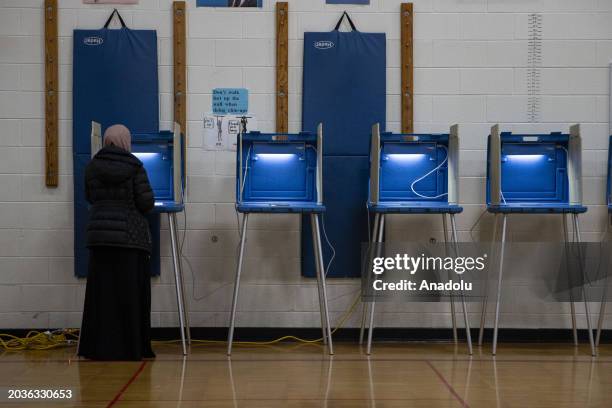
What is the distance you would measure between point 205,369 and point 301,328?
109 cm

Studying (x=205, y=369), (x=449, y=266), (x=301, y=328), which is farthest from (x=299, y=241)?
(x=205, y=369)

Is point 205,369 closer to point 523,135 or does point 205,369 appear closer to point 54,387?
point 54,387

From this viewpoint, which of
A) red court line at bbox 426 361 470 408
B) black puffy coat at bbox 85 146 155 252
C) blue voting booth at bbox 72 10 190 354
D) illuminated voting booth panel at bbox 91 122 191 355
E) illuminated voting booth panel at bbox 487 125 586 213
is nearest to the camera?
red court line at bbox 426 361 470 408

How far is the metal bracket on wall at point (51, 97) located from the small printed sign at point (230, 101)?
0.95 metres

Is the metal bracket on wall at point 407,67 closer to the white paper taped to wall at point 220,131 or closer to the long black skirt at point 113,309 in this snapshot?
the white paper taped to wall at point 220,131

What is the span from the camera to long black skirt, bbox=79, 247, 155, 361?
3934 mm

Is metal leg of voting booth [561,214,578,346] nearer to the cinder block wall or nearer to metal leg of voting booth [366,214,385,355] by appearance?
the cinder block wall

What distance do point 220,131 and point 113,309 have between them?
1.32 meters

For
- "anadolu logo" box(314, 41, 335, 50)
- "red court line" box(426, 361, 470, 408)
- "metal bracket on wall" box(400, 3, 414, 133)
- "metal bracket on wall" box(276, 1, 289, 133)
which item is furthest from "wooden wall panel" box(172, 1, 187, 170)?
"red court line" box(426, 361, 470, 408)

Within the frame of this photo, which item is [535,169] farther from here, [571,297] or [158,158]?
[158,158]

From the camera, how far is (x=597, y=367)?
380 cm

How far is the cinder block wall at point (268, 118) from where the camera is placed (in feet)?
15.4

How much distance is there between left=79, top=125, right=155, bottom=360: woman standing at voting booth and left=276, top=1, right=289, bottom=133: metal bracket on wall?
1.04 meters

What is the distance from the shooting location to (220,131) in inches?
186
